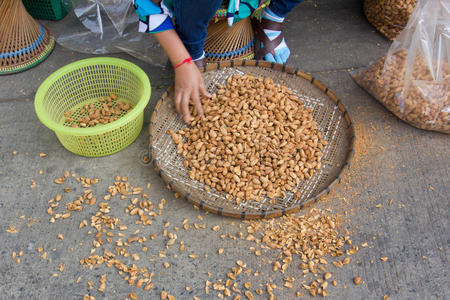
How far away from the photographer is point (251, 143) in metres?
1.31

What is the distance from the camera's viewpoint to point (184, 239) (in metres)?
1.21

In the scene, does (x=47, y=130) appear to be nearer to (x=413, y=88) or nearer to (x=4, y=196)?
(x=4, y=196)

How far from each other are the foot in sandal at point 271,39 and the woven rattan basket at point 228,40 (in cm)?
5

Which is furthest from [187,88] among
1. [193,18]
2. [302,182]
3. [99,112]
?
[302,182]

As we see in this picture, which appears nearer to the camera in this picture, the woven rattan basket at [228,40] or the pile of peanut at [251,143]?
the pile of peanut at [251,143]

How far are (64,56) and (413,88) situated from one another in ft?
4.60

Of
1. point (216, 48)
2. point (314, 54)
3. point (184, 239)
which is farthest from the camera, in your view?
point (314, 54)

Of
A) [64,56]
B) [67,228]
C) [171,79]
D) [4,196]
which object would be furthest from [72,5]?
[67,228]

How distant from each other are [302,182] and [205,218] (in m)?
0.33

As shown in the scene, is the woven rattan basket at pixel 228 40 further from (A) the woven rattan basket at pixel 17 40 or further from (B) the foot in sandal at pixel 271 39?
(A) the woven rattan basket at pixel 17 40

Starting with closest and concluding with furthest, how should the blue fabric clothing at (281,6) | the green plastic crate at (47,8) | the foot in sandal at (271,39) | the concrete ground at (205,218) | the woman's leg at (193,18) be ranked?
the concrete ground at (205,218)
the woman's leg at (193,18)
the blue fabric clothing at (281,6)
the foot in sandal at (271,39)
the green plastic crate at (47,8)

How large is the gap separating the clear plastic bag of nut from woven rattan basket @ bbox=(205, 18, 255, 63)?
0.54 meters

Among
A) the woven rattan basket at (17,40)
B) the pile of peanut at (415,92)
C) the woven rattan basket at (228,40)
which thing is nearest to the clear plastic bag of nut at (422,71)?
the pile of peanut at (415,92)

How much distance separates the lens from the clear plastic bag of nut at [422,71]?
4.39ft
